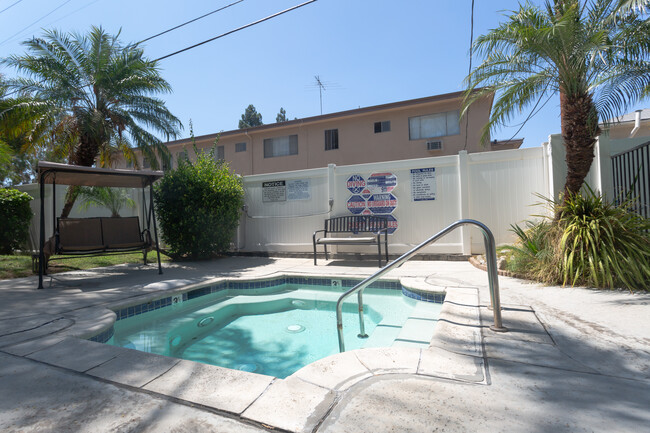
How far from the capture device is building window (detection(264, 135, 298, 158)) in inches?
621

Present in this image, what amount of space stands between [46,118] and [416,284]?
10222mm

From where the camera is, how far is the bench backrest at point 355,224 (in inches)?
313

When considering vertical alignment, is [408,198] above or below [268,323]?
above

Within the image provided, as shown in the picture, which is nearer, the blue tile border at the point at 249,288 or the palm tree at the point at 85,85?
the blue tile border at the point at 249,288

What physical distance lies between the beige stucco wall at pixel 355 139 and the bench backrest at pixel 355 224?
6.57m

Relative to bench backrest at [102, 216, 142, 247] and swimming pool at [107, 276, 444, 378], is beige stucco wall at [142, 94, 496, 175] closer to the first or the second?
bench backrest at [102, 216, 142, 247]

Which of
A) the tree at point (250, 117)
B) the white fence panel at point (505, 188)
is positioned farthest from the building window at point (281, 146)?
the tree at point (250, 117)

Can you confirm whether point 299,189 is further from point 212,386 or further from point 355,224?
point 212,386

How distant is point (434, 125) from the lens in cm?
1345

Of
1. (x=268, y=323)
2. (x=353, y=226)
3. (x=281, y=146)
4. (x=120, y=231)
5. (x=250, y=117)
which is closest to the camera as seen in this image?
(x=268, y=323)

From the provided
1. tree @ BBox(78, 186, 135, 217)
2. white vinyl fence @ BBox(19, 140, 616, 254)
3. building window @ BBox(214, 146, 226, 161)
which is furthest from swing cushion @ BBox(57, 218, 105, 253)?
building window @ BBox(214, 146, 226, 161)

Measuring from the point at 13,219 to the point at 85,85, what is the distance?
416cm

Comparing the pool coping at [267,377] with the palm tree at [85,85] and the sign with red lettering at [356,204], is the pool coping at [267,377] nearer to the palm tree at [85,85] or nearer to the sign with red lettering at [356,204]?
the sign with red lettering at [356,204]

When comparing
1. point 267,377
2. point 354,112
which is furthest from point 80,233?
point 354,112
